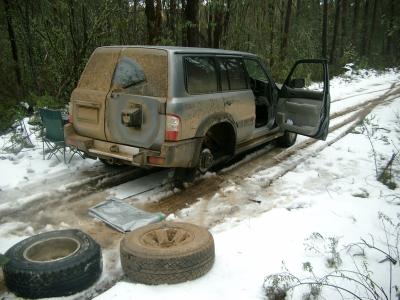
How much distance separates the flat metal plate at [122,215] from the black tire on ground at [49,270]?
3.17 ft

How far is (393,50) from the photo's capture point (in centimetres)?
Answer: 3741

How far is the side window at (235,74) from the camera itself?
6.73 metres

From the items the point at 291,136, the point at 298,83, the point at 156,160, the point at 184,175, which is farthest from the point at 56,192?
the point at 291,136

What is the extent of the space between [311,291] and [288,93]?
524 cm

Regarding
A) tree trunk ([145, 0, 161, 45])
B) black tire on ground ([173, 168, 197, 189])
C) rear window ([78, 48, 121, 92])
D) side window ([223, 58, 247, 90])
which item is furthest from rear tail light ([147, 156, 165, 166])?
tree trunk ([145, 0, 161, 45])

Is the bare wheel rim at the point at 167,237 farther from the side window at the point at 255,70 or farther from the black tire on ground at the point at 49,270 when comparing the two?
the side window at the point at 255,70

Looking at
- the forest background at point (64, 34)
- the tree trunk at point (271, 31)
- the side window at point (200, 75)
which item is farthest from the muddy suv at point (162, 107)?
the tree trunk at point (271, 31)

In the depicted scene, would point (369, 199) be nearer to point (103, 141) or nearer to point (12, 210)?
point (103, 141)

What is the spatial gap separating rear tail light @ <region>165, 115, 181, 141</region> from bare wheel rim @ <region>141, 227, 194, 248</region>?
147 centimetres

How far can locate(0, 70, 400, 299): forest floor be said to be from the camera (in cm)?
389

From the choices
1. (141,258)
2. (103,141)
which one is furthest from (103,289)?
(103,141)

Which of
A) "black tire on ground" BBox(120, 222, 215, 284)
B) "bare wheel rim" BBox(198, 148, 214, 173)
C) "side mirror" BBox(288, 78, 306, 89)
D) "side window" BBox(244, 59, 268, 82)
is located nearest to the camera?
"black tire on ground" BBox(120, 222, 215, 284)

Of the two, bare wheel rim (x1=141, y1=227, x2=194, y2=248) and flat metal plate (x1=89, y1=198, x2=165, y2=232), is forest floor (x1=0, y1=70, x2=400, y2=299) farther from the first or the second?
bare wheel rim (x1=141, y1=227, x2=194, y2=248)

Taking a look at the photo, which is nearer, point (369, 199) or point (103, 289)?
point (103, 289)
